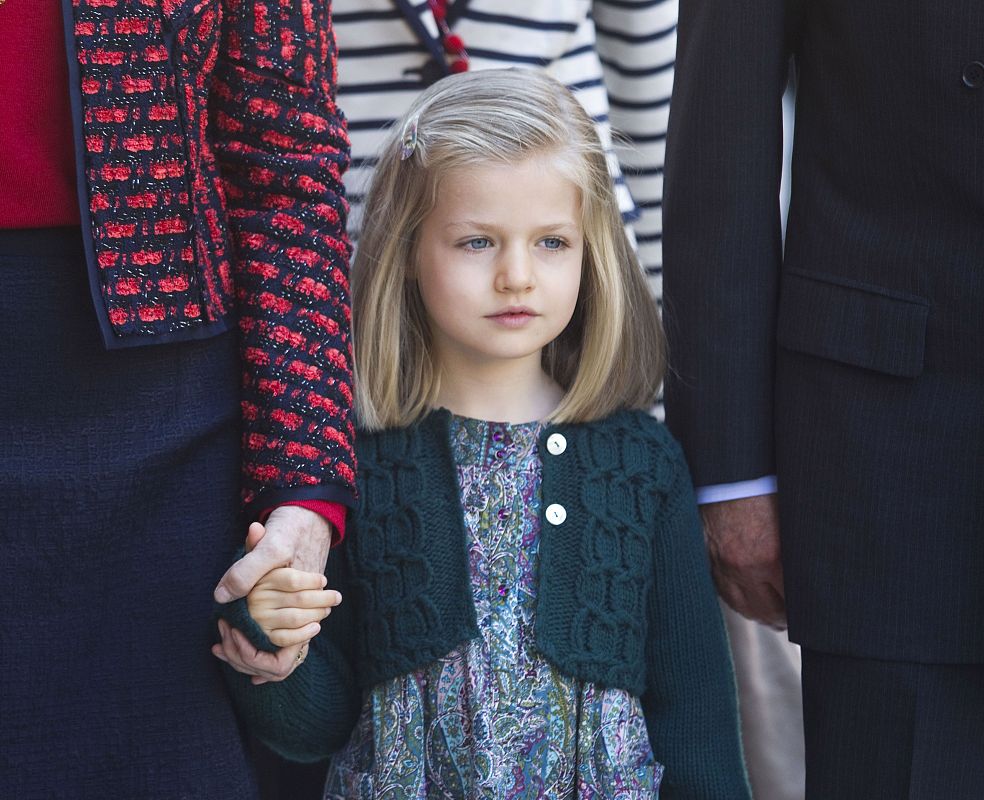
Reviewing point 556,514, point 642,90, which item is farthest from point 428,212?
point 642,90

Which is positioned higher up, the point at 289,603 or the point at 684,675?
the point at 289,603

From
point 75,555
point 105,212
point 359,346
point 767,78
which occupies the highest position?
point 767,78

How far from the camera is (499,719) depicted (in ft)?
5.64

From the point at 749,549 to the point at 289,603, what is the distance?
761 mm

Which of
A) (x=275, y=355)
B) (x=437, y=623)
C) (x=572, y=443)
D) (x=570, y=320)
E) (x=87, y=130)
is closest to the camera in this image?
(x=87, y=130)

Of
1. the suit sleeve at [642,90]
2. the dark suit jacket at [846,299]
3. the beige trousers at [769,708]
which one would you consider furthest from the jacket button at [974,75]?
the beige trousers at [769,708]

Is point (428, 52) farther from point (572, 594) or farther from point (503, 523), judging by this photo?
point (572, 594)

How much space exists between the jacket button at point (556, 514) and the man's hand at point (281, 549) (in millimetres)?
344

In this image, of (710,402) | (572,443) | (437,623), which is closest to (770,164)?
(710,402)

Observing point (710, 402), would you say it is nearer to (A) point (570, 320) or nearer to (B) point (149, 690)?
(A) point (570, 320)

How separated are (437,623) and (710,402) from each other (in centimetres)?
50

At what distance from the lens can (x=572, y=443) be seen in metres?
1.84

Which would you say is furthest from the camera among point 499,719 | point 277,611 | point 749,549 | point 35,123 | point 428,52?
point 428,52

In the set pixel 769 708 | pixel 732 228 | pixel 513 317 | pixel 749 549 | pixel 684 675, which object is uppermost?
pixel 732 228
